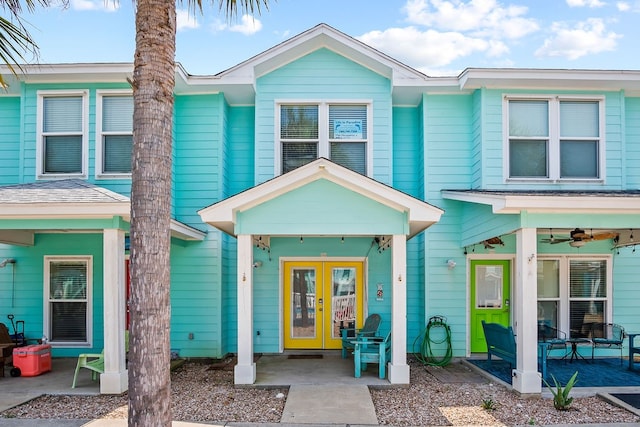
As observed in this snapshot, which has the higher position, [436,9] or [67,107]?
[436,9]

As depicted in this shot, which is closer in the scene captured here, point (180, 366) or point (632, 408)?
point (632, 408)

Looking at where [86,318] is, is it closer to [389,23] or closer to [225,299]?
[225,299]

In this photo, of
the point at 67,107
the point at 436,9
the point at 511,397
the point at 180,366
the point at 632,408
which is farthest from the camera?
the point at 436,9

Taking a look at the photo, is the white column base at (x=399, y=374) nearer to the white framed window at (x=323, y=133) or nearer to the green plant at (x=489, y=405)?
the green plant at (x=489, y=405)

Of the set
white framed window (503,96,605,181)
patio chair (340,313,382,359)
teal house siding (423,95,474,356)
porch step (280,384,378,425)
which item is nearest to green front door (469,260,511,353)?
teal house siding (423,95,474,356)

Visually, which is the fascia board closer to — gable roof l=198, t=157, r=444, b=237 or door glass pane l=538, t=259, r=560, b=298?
gable roof l=198, t=157, r=444, b=237

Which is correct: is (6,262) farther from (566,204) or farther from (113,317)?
(566,204)

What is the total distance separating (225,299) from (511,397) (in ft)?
18.8

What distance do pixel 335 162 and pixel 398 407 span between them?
5.07 m

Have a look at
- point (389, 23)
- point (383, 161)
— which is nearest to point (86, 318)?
point (383, 161)

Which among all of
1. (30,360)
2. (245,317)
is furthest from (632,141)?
(30,360)

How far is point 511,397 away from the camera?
7488 mm

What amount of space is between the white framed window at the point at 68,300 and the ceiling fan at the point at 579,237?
9.36 meters

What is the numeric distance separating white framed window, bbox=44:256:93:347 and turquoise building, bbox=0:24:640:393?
0.10 feet
